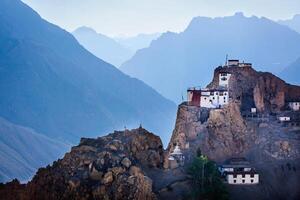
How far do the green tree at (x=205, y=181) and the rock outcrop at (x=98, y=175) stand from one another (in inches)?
190

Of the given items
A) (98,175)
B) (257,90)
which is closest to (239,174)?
(257,90)

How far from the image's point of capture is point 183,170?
251ft

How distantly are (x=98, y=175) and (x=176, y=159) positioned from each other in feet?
32.4

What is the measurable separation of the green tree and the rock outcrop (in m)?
4.82

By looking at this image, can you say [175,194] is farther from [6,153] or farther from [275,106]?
[6,153]

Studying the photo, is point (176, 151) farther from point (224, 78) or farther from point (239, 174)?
point (224, 78)

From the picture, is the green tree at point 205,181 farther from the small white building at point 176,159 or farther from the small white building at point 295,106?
the small white building at point 295,106

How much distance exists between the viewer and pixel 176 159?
77812mm

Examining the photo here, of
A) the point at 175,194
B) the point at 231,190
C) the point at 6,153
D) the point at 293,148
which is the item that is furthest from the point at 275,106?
the point at 6,153

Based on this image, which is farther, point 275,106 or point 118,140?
point 275,106

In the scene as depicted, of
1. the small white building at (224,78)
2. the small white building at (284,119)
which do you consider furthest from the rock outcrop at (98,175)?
the small white building at (284,119)

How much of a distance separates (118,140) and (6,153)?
89.1 m

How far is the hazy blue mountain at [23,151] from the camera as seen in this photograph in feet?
499

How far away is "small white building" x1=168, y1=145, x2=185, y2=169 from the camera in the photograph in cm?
7750
